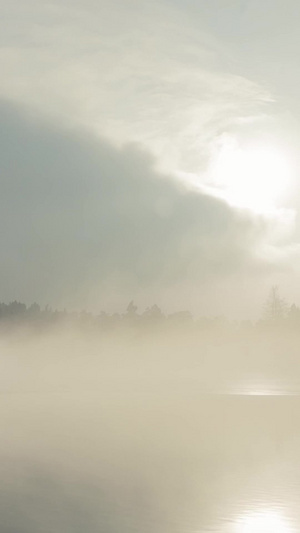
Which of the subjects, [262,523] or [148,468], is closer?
[262,523]

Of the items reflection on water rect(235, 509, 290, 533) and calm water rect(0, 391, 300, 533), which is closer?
reflection on water rect(235, 509, 290, 533)

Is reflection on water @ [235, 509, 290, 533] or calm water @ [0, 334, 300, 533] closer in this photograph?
reflection on water @ [235, 509, 290, 533]

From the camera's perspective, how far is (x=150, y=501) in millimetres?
29578

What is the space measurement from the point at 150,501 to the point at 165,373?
131008 millimetres

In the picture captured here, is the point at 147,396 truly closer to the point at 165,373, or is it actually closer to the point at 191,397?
the point at 191,397

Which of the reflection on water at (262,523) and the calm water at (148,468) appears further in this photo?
the calm water at (148,468)

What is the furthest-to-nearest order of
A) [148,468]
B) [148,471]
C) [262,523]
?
[148,468], [148,471], [262,523]

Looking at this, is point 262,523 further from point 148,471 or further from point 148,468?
point 148,468

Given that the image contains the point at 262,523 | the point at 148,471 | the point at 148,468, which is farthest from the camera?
the point at 148,468

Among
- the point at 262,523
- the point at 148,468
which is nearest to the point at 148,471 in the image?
the point at 148,468

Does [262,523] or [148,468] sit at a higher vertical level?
[148,468]

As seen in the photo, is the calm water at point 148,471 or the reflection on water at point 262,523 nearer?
the reflection on water at point 262,523

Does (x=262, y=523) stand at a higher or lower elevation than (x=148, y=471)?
lower

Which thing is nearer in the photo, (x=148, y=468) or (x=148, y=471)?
(x=148, y=471)
